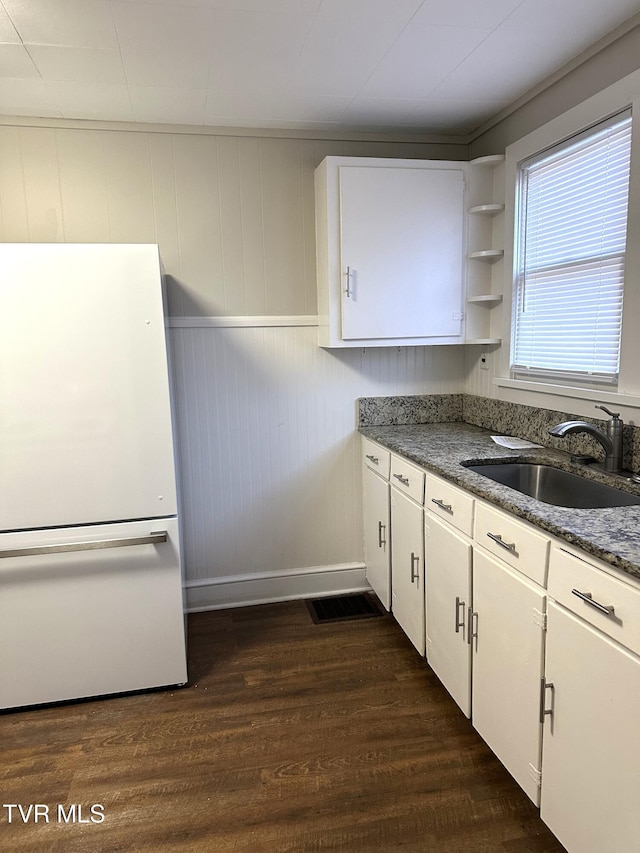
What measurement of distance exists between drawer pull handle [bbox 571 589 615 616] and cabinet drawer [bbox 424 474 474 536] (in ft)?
1.84

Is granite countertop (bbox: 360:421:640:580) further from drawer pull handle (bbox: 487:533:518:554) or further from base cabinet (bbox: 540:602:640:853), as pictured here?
base cabinet (bbox: 540:602:640:853)

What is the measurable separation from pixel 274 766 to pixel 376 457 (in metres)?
1.42

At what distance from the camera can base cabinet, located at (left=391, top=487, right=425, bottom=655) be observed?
2428 millimetres

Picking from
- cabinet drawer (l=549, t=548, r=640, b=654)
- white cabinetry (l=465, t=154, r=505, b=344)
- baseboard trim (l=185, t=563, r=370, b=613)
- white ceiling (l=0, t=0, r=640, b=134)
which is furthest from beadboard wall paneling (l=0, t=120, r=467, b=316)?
cabinet drawer (l=549, t=548, r=640, b=654)

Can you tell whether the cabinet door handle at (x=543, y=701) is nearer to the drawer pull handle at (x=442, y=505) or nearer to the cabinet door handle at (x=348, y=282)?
the drawer pull handle at (x=442, y=505)

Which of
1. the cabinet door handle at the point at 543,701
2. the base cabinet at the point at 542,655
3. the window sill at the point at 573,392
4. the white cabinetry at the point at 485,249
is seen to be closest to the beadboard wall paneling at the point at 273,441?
the white cabinetry at the point at 485,249

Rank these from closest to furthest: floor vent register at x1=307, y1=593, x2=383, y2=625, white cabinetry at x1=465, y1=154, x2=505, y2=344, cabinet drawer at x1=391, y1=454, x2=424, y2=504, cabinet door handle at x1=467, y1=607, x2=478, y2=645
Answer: cabinet door handle at x1=467, y1=607, x2=478, y2=645 → cabinet drawer at x1=391, y1=454, x2=424, y2=504 → white cabinetry at x1=465, y1=154, x2=505, y2=344 → floor vent register at x1=307, y1=593, x2=383, y2=625

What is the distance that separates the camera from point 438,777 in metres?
1.93

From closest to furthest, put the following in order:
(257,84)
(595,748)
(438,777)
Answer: (595,748) → (438,777) → (257,84)

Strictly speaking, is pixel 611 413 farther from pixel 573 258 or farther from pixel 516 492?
pixel 573 258

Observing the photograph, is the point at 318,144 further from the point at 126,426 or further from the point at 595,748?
the point at 595,748

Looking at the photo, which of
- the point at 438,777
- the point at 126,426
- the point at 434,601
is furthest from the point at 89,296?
the point at 438,777

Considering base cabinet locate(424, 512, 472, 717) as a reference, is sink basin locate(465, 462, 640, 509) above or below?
above

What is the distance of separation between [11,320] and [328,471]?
1.69 metres
